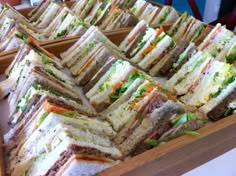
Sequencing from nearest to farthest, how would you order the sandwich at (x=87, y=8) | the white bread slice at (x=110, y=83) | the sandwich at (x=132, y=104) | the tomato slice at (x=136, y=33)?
the sandwich at (x=132, y=104) < the white bread slice at (x=110, y=83) < the tomato slice at (x=136, y=33) < the sandwich at (x=87, y=8)

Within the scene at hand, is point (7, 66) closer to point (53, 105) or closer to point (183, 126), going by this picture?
point (53, 105)

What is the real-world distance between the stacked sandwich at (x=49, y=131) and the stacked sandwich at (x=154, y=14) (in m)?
1.25

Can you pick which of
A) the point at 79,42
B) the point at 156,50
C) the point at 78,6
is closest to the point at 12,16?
the point at 78,6

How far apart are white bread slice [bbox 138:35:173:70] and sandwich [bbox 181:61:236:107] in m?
0.39

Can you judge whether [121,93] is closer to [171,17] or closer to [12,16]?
[171,17]

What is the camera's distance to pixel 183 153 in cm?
122

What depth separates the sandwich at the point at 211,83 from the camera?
167 centimetres

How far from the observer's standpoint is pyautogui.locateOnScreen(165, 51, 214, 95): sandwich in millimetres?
1847

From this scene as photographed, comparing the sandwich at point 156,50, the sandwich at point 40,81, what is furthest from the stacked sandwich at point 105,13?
the sandwich at point 40,81

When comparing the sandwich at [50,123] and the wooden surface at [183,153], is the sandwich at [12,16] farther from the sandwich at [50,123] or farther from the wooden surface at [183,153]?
the wooden surface at [183,153]

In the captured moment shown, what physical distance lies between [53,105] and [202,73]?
0.94 meters

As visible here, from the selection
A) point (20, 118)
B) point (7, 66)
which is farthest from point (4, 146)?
point (7, 66)

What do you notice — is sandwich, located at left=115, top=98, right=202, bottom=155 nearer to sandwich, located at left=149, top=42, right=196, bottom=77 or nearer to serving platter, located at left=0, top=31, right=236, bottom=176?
serving platter, located at left=0, top=31, right=236, bottom=176

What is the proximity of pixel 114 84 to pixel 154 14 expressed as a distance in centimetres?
122
